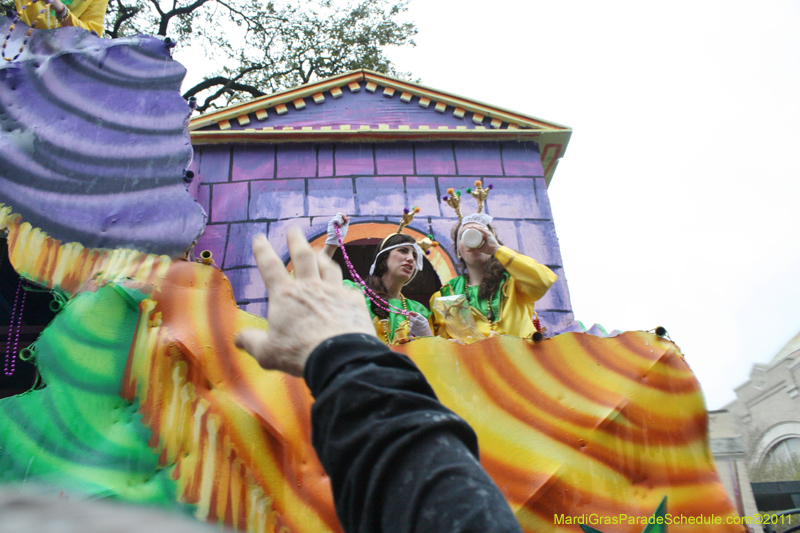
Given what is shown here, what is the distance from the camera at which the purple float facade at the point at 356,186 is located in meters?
4.77

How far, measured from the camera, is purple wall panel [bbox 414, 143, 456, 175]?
5.19 metres

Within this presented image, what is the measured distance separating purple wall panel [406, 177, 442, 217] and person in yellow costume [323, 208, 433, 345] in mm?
803

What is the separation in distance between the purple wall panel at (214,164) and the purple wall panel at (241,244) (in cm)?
57

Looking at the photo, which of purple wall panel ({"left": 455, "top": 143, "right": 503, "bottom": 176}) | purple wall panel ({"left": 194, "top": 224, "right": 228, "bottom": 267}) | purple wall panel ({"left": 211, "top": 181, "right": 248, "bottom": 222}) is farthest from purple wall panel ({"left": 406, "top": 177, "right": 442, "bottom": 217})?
purple wall panel ({"left": 194, "top": 224, "right": 228, "bottom": 267})

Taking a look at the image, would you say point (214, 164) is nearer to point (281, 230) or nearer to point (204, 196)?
point (204, 196)

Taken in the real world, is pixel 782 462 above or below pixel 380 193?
below

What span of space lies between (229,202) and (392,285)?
1.88 meters

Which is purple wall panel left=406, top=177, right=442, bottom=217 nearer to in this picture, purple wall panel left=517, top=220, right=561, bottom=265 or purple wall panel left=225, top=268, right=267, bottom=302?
purple wall panel left=517, top=220, right=561, bottom=265

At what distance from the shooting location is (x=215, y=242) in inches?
186

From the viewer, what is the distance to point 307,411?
2359mm

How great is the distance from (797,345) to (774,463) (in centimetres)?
149

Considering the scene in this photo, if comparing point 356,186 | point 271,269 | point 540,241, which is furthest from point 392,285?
point 271,269

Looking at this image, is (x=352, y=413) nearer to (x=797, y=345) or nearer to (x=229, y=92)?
(x=797, y=345)

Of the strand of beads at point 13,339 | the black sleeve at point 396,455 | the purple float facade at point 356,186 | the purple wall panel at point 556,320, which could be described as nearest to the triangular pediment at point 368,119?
the purple float facade at point 356,186
